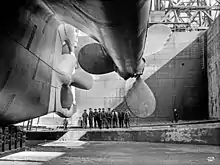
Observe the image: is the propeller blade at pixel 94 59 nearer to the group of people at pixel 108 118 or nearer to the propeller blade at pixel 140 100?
the propeller blade at pixel 140 100

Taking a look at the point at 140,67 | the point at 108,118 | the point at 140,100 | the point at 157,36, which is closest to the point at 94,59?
the point at 140,67

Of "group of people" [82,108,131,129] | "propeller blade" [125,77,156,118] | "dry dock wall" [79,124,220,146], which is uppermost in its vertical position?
"propeller blade" [125,77,156,118]

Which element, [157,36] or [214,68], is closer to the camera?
[157,36]

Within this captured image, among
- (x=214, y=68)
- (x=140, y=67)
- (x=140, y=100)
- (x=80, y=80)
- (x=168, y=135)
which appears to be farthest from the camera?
(x=214, y=68)

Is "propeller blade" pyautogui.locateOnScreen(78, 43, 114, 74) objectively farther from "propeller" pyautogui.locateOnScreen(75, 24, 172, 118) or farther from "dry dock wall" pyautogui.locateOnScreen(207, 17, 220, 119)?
"dry dock wall" pyautogui.locateOnScreen(207, 17, 220, 119)

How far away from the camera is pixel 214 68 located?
1852 cm

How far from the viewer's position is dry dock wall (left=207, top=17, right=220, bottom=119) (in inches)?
691

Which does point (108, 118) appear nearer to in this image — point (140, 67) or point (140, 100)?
point (140, 100)

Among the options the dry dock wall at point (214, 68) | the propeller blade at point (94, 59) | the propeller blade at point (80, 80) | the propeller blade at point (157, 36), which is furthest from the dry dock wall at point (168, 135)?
the dry dock wall at point (214, 68)

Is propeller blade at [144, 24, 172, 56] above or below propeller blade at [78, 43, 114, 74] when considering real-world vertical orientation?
above

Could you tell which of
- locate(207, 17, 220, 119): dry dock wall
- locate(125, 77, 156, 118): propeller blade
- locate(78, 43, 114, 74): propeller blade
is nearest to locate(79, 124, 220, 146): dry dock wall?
locate(125, 77, 156, 118): propeller blade

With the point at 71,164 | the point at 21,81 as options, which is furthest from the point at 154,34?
the point at 21,81

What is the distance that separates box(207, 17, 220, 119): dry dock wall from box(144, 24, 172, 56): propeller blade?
38.8ft

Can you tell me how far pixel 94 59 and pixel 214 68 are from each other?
14.7 meters
